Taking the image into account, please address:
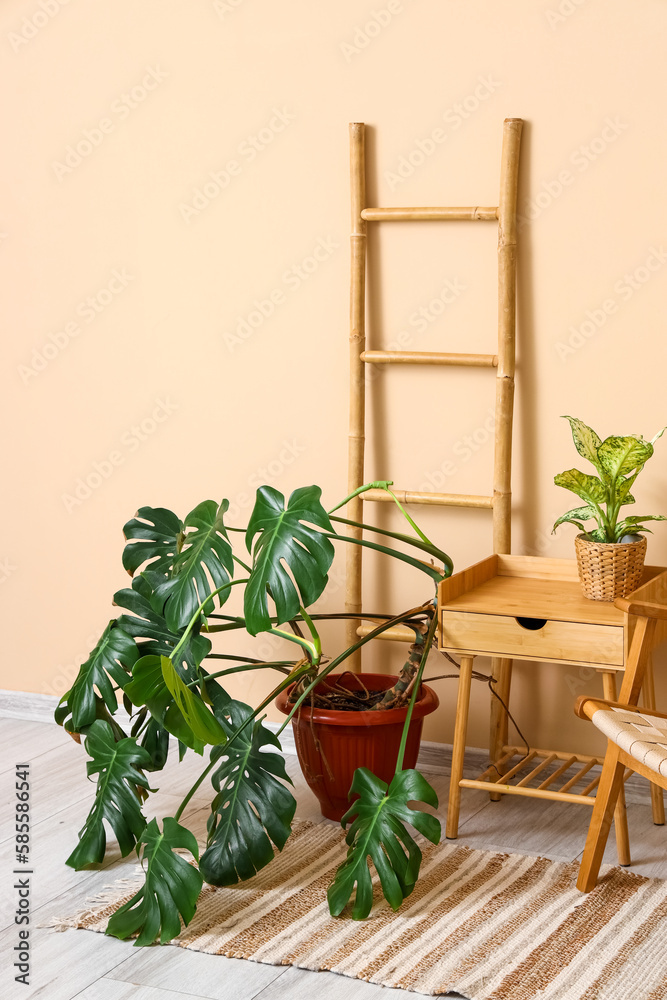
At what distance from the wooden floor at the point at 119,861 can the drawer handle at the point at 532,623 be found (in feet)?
1.65

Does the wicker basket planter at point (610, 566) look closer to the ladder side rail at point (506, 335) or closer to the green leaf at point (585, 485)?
the green leaf at point (585, 485)

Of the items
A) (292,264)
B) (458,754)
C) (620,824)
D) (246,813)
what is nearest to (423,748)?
(458,754)

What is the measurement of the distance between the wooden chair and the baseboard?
0.51 meters

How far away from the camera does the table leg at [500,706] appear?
2.61 m

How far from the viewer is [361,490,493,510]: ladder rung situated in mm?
A: 2600

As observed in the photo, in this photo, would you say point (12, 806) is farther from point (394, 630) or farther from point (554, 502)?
point (554, 502)

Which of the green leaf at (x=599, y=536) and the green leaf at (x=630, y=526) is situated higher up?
the green leaf at (x=630, y=526)

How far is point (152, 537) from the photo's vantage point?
2.48 metres

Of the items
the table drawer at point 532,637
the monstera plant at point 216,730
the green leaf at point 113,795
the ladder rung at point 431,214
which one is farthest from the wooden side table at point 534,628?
the ladder rung at point 431,214

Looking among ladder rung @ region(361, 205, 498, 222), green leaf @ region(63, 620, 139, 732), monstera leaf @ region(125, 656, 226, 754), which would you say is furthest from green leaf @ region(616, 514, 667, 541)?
green leaf @ region(63, 620, 139, 732)

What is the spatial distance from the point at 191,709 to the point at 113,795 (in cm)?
32

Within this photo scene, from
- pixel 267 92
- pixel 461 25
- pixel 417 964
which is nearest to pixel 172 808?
pixel 417 964

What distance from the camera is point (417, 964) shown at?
1.86 metres

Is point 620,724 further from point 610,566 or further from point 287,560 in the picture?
point 287,560
